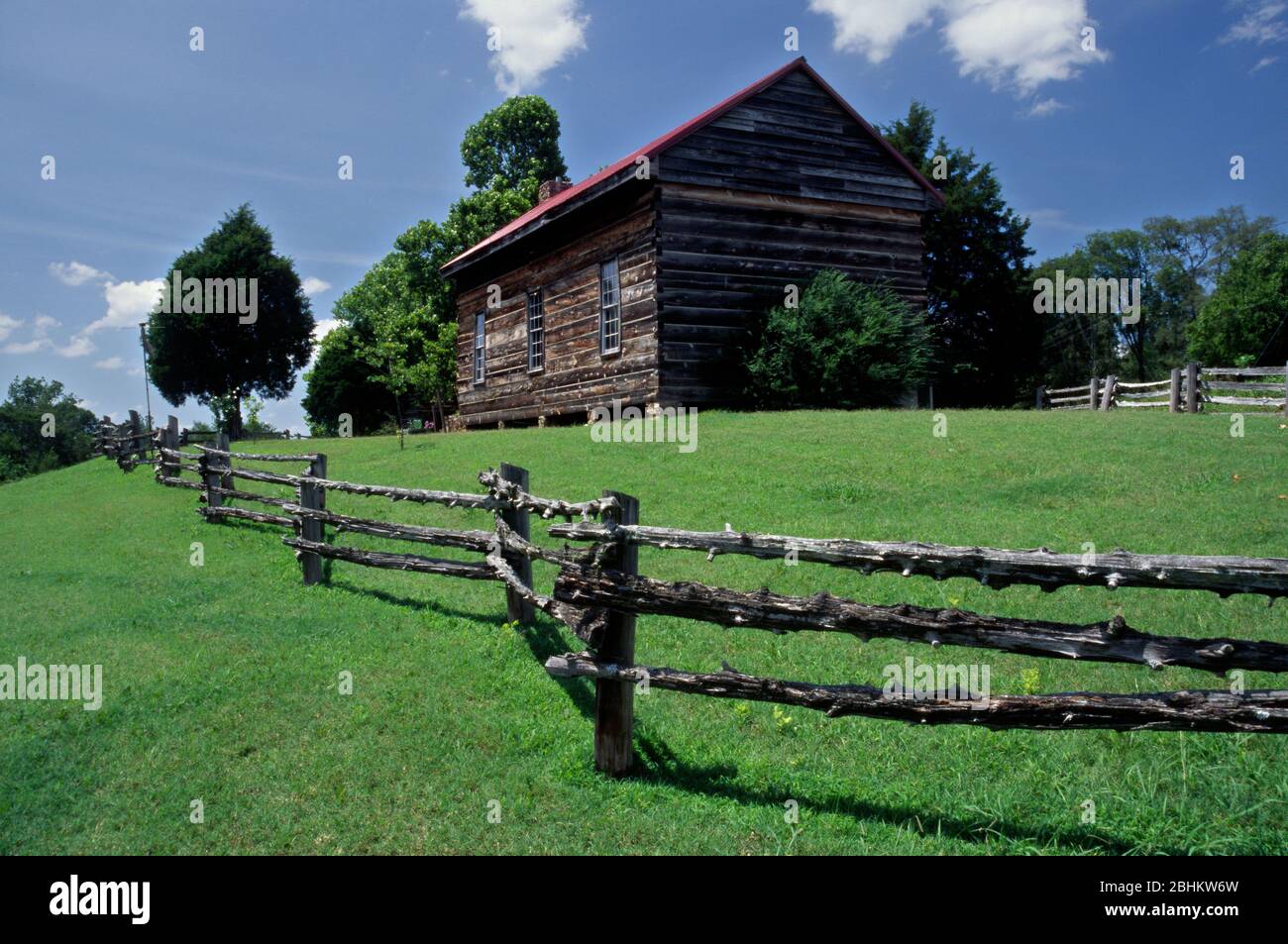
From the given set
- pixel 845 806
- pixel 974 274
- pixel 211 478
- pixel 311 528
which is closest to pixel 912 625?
pixel 845 806

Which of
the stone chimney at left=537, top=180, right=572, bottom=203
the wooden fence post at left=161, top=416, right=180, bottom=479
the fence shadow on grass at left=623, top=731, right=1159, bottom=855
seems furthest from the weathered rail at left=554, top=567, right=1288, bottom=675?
the stone chimney at left=537, top=180, right=572, bottom=203

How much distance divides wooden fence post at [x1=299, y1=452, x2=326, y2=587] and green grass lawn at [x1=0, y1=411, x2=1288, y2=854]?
218 millimetres

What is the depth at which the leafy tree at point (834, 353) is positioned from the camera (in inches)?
700

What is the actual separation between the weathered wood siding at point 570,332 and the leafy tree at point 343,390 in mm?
Answer: 26692

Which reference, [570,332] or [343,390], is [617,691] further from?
[343,390]

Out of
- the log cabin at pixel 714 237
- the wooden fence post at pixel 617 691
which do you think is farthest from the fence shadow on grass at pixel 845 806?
the log cabin at pixel 714 237

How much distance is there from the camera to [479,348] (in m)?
27.9

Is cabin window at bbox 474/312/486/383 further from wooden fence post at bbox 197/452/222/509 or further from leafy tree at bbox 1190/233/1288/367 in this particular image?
leafy tree at bbox 1190/233/1288/367

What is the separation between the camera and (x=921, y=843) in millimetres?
4172

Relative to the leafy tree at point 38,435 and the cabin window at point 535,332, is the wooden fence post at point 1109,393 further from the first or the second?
the leafy tree at point 38,435

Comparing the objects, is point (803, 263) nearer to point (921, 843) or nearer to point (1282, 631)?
point (1282, 631)

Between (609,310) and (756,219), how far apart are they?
4.14 meters

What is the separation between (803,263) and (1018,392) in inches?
1083

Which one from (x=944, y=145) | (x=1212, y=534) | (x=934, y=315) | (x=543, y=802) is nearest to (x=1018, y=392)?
(x=934, y=315)
